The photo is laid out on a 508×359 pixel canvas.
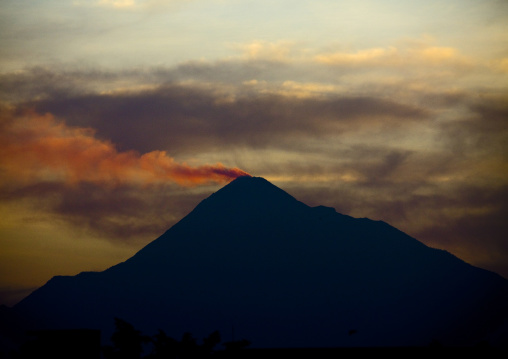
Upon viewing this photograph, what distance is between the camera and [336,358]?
30.2 metres

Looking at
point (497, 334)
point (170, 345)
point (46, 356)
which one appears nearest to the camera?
point (170, 345)

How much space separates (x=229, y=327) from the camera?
636ft

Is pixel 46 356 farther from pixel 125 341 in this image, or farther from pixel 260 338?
pixel 260 338

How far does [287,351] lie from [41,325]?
18101cm

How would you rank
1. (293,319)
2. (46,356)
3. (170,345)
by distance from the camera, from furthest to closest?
(293,319) → (46,356) → (170,345)

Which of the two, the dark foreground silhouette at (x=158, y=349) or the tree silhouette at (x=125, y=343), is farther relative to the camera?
the tree silhouette at (x=125, y=343)

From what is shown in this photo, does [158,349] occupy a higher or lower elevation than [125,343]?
lower

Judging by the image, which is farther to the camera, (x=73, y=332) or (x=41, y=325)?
(x=41, y=325)

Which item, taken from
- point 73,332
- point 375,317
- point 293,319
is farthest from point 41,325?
point 73,332

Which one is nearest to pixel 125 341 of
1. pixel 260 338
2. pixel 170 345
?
pixel 170 345

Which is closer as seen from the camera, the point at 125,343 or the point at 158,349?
A: the point at 158,349

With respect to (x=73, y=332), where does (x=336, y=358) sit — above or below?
below

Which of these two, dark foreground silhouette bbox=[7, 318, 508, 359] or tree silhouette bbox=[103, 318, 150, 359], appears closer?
dark foreground silhouette bbox=[7, 318, 508, 359]

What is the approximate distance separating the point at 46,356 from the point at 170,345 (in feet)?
32.8
